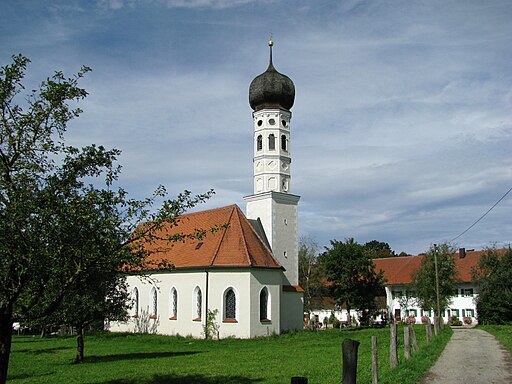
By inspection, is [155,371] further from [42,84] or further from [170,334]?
[170,334]

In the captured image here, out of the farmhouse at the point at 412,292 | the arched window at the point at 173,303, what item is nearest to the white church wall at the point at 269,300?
the arched window at the point at 173,303

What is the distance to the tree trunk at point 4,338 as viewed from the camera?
9695mm

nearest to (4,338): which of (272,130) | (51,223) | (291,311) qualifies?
(51,223)

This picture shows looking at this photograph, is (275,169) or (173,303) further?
(275,169)

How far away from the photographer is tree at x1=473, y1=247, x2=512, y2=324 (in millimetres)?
44000

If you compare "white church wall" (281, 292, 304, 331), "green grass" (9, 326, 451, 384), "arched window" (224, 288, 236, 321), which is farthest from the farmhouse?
"green grass" (9, 326, 451, 384)

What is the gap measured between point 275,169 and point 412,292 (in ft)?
82.5

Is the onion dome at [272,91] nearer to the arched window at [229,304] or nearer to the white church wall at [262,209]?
the white church wall at [262,209]

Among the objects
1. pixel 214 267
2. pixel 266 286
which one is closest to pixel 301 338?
pixel 266 286

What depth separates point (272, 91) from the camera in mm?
40406

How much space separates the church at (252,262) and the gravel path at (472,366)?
1429cm

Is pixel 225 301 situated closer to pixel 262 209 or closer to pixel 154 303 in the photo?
pixel 262 209

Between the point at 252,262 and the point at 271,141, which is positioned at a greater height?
the point at 271,141

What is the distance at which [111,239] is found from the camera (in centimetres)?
1035
